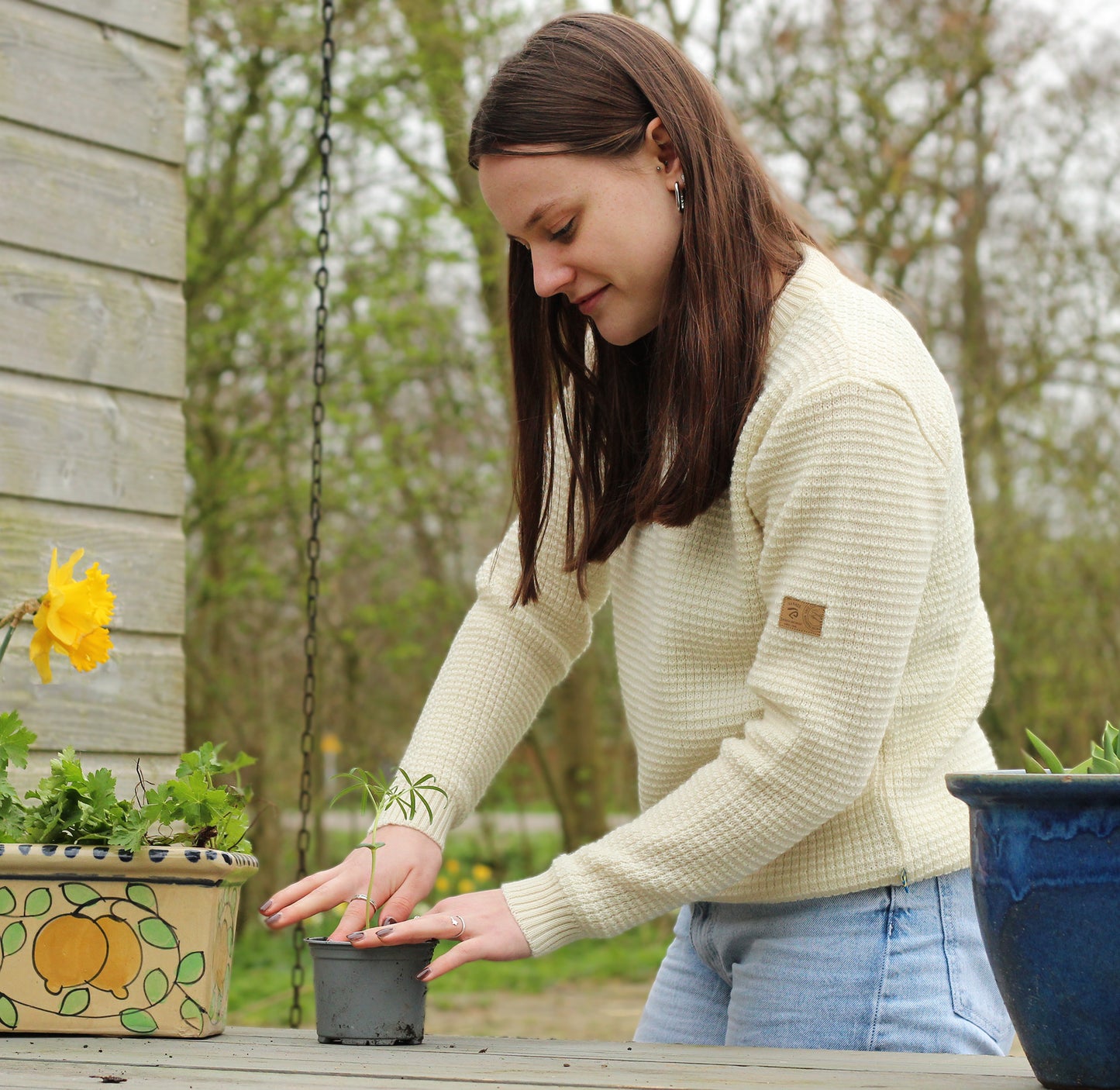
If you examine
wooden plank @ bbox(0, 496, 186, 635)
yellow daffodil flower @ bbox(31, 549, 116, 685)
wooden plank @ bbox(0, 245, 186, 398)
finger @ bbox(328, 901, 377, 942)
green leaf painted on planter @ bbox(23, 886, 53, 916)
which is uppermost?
wooden plank @ bbox(0, 245, 186, 398)

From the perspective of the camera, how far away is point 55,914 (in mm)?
1339

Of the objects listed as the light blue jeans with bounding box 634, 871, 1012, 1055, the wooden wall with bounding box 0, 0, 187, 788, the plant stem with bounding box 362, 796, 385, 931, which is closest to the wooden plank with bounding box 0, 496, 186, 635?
the wooden wall with bounding box 0, 0, 187, 788

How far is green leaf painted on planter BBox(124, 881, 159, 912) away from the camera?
1346 mm

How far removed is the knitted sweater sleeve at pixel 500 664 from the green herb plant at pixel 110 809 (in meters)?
0.32

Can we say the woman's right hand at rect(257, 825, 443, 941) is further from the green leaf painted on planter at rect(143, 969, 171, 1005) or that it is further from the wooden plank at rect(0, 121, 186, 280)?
the wooden plank at rect(0, 121, 186, 280)

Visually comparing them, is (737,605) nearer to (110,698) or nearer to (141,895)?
(141,895)

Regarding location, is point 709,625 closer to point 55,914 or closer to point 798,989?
point 798,989

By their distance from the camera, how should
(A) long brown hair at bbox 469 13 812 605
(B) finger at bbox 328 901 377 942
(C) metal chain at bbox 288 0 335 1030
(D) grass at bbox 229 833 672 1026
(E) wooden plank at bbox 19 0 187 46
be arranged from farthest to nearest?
(D) grass at bbox 229 833 672 1026
(C) metal chain at bbox 288 0 335 1030
(E) wooden plank at bbox 19 0 187 46
(A) long brown hair at bbox 469 13 812 605
(B) finger at bbox 328 901 377 942

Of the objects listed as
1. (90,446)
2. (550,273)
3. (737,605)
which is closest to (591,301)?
(550,273)

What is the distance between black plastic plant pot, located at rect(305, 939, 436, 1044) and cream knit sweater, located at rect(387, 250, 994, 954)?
126 millimetres

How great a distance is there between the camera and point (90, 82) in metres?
2.29

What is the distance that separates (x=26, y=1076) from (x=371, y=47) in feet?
20.0

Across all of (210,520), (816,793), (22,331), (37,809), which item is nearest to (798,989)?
(816,793)

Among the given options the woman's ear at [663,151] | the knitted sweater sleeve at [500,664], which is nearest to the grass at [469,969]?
the knitted sweater sleeve at [500,664]
